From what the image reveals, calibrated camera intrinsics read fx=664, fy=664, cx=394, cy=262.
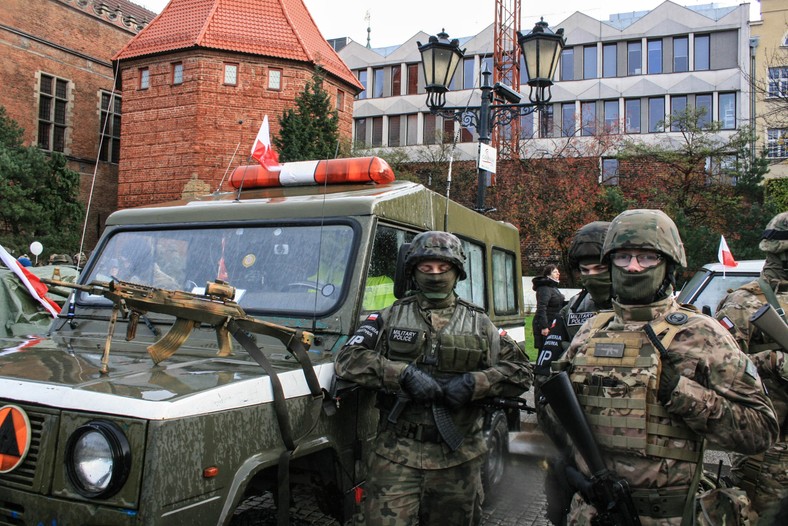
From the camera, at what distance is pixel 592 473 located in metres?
2.39

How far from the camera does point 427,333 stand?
3.22 meters

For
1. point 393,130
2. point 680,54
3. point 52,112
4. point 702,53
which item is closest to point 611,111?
point 680,54

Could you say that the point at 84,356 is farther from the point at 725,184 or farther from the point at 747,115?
the point at 747,115

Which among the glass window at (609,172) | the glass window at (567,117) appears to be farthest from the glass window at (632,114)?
the glass window at (609,172)

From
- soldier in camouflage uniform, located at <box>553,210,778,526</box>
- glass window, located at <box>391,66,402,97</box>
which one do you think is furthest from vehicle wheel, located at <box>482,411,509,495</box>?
glass window, located at <box>391,66,402,97</box>

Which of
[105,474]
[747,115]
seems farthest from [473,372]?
[747,115]

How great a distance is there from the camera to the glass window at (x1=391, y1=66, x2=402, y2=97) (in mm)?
43094

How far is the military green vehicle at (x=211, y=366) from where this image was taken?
A: 228cm

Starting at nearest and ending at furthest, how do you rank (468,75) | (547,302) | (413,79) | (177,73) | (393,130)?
(547,302) → (177,73) → (468,75) → (413,79) → (393,130)

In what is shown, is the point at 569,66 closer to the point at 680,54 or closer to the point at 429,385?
the point at 680,54

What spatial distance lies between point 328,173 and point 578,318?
1943 millimetres

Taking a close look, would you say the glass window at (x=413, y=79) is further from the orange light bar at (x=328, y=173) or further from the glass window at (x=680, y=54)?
the orange light bar at (x=328, y=173)

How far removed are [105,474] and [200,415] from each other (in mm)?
356

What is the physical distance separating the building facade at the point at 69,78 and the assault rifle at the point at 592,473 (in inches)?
1165
